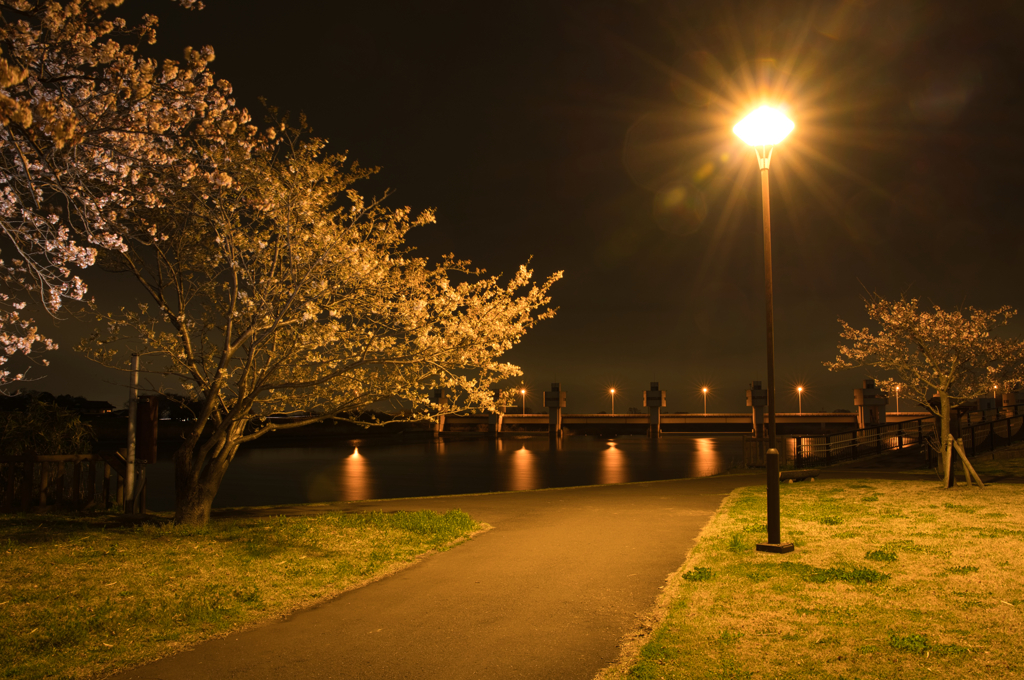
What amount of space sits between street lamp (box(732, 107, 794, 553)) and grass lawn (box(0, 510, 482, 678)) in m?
4.80

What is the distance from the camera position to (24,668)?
5.13 metres

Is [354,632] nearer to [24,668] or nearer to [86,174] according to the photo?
[24,668]

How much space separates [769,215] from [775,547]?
4.70 meters

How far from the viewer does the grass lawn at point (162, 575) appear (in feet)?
18.7

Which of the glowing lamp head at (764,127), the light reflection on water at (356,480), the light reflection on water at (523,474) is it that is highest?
the glowing lamp head at (764,127)

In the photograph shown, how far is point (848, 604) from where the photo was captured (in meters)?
6.51

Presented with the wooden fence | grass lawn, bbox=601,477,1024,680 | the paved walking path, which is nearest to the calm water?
the wooden fence

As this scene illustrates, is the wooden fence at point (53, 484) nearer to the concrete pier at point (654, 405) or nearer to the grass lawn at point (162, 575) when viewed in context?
the grass lawn at point (162, 575)

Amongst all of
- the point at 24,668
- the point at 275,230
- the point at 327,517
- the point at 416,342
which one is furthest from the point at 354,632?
the point at 275,230

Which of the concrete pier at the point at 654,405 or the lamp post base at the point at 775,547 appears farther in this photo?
the concrete pier at the point at 654,405

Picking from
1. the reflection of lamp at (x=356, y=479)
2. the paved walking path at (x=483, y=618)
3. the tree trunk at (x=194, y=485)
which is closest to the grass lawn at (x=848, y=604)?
the paved walking path at (x=483, y=618)

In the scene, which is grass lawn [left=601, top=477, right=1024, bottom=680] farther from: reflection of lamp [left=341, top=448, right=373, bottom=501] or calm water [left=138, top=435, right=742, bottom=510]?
reflection of lamp [left=341, top=448, right=373, bottom=501]

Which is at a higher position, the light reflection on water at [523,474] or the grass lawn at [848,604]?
the grass lawn at [848,604]

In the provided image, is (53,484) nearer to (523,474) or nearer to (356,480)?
(356,480)
